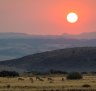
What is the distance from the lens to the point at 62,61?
161 m

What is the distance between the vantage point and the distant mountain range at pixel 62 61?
15450cm

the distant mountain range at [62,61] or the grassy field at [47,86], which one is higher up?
the distant mountain range at [62,61]

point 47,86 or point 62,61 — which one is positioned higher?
point 62,61

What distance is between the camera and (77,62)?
157m

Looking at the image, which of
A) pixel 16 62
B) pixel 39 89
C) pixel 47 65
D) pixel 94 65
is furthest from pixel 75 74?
pixel 16 62

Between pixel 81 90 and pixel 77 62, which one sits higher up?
pixel 77 62

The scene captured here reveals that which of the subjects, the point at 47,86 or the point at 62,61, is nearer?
the point at 47,86

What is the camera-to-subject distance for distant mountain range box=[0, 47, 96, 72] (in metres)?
154

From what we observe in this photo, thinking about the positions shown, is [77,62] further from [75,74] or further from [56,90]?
[56,90]

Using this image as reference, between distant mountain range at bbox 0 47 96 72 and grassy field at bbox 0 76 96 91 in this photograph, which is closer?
grassy field at bbox 0 76 96 91

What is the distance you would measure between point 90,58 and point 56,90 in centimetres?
10876

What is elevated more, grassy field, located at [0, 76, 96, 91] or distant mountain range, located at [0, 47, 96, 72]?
distant mountain range, located at [0, 47, 96, 72]

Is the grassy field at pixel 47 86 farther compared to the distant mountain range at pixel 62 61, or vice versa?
the distant mountain range at pixel 62 61

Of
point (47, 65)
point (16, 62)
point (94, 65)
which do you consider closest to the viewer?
point (94, 65)
